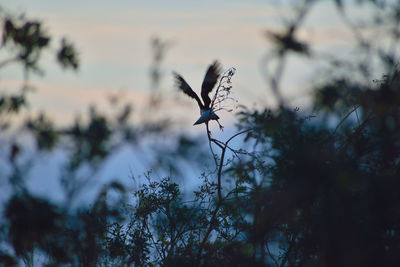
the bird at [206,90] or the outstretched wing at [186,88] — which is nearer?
the bird at [206,90]

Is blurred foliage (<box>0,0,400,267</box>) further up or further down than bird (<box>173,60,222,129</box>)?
further down

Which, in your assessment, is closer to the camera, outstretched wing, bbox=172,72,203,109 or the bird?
the bird

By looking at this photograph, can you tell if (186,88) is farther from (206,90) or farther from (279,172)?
(279,172)

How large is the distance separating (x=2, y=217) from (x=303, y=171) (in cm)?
324

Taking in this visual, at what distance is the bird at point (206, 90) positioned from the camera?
20.3ft

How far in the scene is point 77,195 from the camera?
17.5 ft

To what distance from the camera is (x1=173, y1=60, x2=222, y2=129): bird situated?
20.3ft

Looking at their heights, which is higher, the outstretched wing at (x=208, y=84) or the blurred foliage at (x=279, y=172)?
the outstretched wing at (x=208, y=84)

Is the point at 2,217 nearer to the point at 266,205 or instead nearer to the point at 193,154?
the point at 193,154

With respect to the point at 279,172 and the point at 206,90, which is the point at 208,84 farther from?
the point at 279,172

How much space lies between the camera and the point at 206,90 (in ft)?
21.1

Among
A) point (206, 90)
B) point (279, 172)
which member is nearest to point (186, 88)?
point (206, 90)

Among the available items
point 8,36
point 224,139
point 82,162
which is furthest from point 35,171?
point 224,139

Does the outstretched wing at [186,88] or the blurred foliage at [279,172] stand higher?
the outstretched wing at [186,88]
